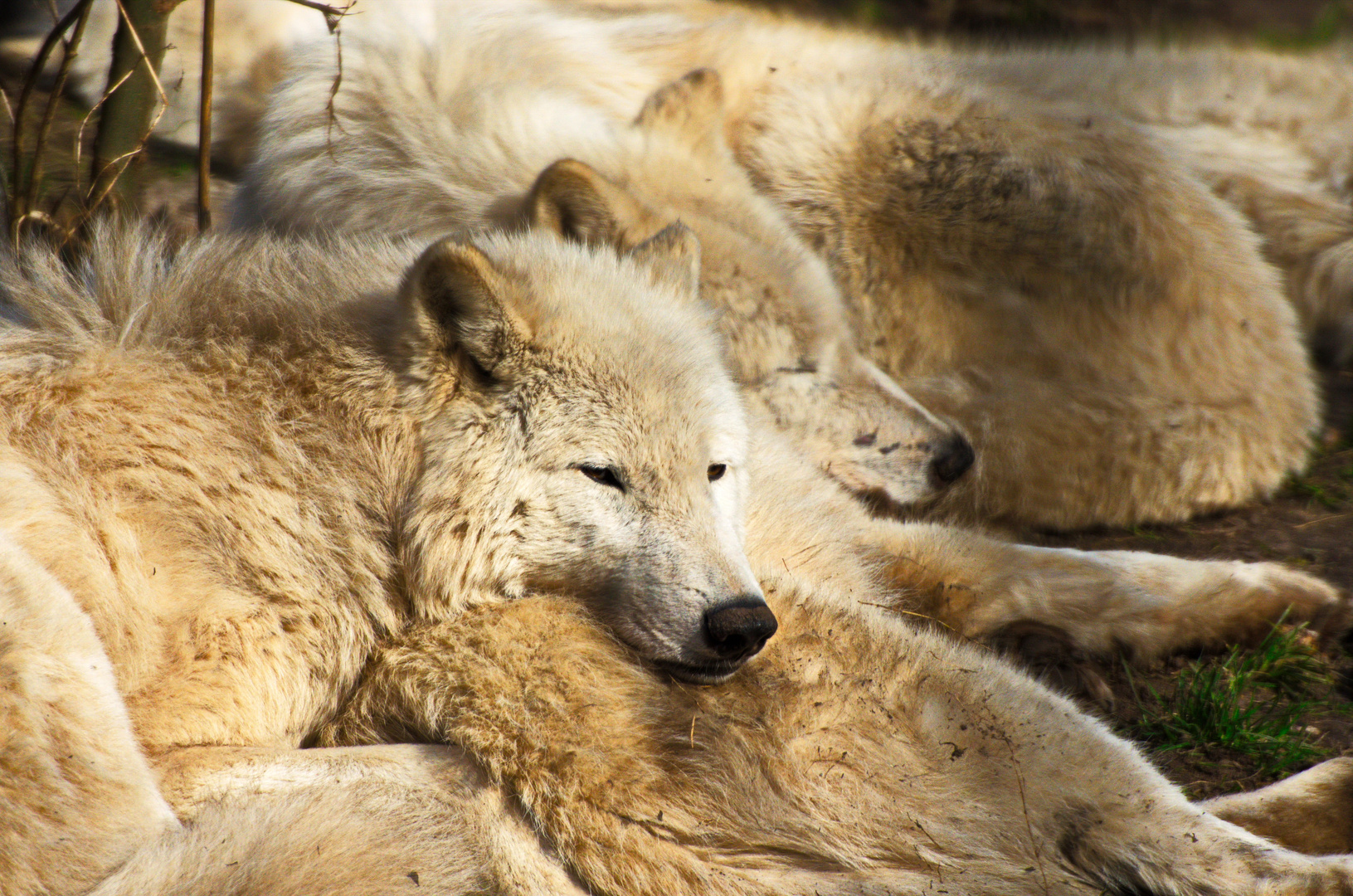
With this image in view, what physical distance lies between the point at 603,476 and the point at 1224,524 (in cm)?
→ 272

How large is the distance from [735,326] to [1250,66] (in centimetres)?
329

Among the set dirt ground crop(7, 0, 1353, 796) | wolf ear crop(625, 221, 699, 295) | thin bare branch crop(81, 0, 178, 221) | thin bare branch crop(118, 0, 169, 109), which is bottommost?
dirt ground crop(7, 0, 1353, 796)

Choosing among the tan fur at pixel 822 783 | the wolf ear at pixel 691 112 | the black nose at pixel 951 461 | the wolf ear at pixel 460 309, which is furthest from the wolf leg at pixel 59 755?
the wolf ear at pixel 691 112

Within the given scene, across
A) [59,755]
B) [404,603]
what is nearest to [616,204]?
[404,603]

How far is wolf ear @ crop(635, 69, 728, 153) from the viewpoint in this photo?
14.4ft

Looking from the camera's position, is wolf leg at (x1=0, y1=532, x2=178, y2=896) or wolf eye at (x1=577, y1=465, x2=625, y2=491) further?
wolf eye at (x1=577, y1=465, x2=625, y2=491)

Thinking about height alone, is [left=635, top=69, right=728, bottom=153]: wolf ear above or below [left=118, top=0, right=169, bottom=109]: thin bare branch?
below

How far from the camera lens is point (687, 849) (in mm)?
2387

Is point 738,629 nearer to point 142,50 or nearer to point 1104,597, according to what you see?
point 1104,597

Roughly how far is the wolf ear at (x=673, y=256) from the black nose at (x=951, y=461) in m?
1.14

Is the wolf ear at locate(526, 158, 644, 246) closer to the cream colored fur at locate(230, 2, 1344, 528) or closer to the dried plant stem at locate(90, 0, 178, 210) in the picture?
the cream colored fur at locate(230, 2, 1344, 528)

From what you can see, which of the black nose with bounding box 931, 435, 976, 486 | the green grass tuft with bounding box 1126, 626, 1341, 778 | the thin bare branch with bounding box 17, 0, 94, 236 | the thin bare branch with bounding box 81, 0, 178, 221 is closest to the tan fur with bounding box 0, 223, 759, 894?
the thin bare branch with bounding box 81, 0, 178, 221

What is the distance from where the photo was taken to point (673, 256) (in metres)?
3.35

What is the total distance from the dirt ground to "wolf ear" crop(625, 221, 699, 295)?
1626 mm
